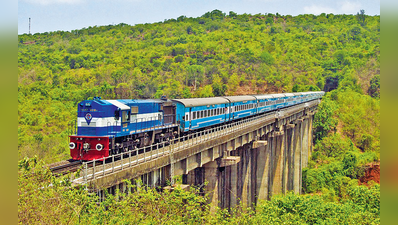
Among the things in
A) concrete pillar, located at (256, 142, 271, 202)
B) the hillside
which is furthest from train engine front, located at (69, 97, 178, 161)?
the hillside

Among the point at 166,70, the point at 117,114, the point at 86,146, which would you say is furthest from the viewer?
the point at 166,70

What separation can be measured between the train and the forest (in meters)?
5.59

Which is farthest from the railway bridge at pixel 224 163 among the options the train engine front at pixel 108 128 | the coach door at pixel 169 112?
the coach door at pixel 169 112

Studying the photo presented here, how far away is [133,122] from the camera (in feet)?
73.0

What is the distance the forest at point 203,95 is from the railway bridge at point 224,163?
132 centimetres

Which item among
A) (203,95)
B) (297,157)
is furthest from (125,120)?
(203,95)

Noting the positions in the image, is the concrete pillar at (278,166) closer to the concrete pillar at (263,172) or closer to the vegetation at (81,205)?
the concrete pillar at (263,172)

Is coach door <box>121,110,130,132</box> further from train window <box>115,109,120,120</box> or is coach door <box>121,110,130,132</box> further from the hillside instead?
the hillside

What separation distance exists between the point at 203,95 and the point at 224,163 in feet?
229

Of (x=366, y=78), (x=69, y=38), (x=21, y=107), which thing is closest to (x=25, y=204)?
(x=21, y=107)

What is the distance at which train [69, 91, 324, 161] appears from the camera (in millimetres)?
19859

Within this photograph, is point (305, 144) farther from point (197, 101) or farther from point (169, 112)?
point (169, 112)
